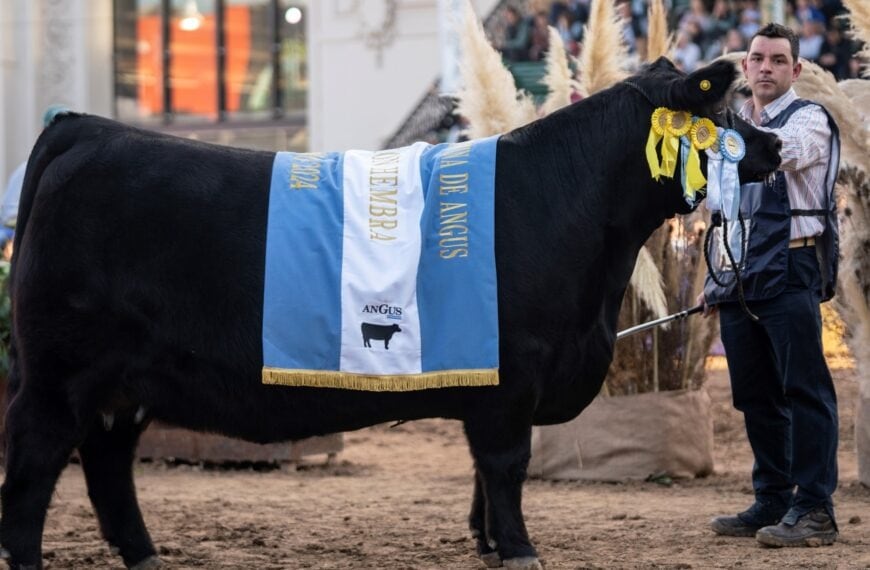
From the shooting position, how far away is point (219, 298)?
503 centimetres

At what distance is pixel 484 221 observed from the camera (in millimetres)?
5059

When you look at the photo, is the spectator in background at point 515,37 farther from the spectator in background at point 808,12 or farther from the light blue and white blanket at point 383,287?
Result: the light blue and white blanket at point 383,287

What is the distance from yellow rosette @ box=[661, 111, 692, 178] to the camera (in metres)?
5.25

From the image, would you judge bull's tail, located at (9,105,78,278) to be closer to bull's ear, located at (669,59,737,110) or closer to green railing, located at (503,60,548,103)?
bull's ear, located at (669,59,737,110)

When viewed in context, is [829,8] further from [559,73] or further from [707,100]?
[707,100]

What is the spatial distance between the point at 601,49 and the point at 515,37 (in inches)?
475

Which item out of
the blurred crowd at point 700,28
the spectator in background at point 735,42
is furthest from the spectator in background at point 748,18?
the spectator in background at point 735,42

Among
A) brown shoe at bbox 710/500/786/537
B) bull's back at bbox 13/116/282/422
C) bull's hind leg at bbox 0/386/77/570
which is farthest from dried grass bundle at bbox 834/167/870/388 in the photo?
bull's hind leg at bbox 0/386/77/570

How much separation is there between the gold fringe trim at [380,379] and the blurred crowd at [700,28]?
9158 millimetres

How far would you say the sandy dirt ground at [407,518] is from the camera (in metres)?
5.70

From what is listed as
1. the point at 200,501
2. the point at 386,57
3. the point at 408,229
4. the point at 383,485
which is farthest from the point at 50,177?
the point at 386,57

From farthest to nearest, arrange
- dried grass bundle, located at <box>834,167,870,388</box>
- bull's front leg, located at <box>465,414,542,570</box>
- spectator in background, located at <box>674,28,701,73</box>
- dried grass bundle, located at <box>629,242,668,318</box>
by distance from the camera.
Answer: spectator in background, located at <box>674,28,701,73</box> → dried grass bundle, located at <box>629,242,668,318</box> → dried grass bundle, located at <box>834,167,870,388</box> → bull's front leg, located at <box>465,414,542,570</box>

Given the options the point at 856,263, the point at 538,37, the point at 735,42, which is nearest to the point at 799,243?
the point at 856,263

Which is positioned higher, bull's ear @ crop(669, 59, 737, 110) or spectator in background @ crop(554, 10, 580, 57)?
spectator in background @ crop(554, 10, 580, 57)
